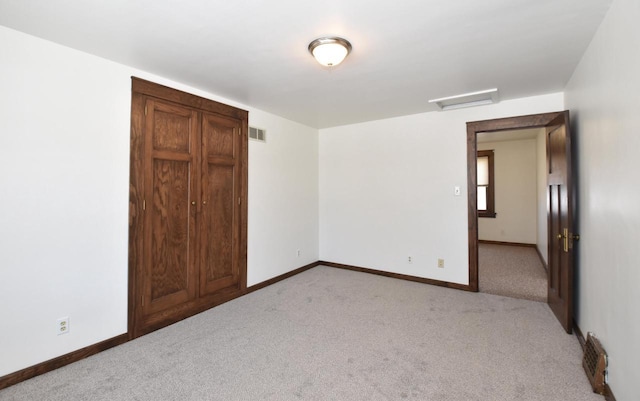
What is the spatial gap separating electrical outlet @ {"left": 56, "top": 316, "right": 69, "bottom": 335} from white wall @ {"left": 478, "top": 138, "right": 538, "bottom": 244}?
7989mm

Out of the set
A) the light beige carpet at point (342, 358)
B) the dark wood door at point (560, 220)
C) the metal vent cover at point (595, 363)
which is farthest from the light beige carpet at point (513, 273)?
the metal vent cover at point (595, 363)

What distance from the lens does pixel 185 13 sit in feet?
6.14

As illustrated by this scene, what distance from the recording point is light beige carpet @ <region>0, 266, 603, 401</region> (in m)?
1.94

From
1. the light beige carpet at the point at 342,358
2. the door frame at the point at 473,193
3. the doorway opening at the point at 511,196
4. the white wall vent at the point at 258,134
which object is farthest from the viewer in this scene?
the doorway opening at the point at 511,196

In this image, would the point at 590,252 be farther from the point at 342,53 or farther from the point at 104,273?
the point at 104,273

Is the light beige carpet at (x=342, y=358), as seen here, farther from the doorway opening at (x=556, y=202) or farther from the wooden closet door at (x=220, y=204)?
the wooden closet door at (x=220, y=204)

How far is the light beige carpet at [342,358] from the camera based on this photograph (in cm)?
194

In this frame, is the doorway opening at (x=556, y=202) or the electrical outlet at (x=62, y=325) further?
the doorway opening at (x=556, y=202)

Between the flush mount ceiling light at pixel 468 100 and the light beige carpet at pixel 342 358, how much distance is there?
7.90 feet

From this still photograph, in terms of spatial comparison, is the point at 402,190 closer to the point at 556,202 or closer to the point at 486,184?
the point at 556,202

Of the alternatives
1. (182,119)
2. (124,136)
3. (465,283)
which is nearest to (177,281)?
Result: (124,136)

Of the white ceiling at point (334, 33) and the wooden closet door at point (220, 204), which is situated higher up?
the white ceiling at point (334, 33)

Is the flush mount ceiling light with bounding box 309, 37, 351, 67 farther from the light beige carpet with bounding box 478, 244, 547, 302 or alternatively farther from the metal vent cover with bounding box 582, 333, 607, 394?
the light beige carpet with bounding box 478, 244, 547, 302

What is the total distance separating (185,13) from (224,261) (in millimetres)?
2595
